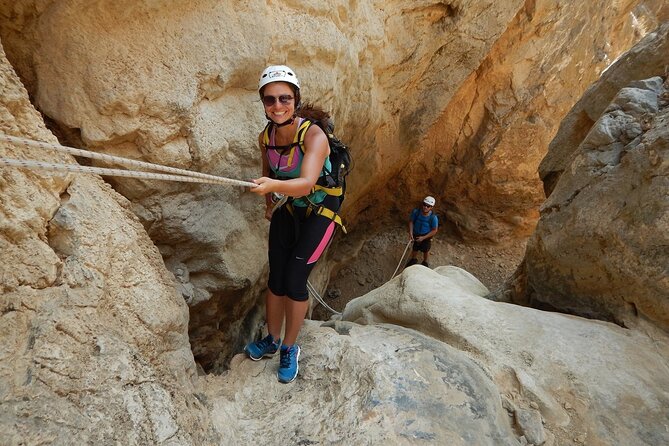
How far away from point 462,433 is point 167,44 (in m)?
2.89

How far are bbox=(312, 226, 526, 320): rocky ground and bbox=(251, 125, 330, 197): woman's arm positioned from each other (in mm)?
6243

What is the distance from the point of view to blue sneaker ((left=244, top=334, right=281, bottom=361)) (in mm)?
2777

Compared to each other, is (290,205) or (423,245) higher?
(290,205)

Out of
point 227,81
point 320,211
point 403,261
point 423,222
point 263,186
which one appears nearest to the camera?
point 263,186

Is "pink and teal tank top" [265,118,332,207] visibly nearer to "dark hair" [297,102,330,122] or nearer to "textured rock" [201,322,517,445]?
"dark hair" [297,102,330,122]

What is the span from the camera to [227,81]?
3039 millimetres

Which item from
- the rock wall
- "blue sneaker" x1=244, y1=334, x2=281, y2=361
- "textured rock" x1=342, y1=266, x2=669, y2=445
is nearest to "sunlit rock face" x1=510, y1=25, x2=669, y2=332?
"textured rock" x1=342, y1=266, x2=669, y2=445

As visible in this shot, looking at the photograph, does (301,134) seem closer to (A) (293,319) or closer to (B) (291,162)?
(B) (291,162)

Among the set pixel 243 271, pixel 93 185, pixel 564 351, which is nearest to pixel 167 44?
pixel 93 185

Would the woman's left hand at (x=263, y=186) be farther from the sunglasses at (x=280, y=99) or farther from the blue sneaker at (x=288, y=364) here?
the blue sneaker at (x=288, y=364)

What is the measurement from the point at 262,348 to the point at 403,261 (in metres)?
6.72

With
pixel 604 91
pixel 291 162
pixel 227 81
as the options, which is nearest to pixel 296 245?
pixel 291 162

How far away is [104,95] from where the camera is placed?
2506mm

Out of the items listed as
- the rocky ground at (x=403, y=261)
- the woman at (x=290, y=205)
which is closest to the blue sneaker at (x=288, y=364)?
the woman at (x=290, y=205)
